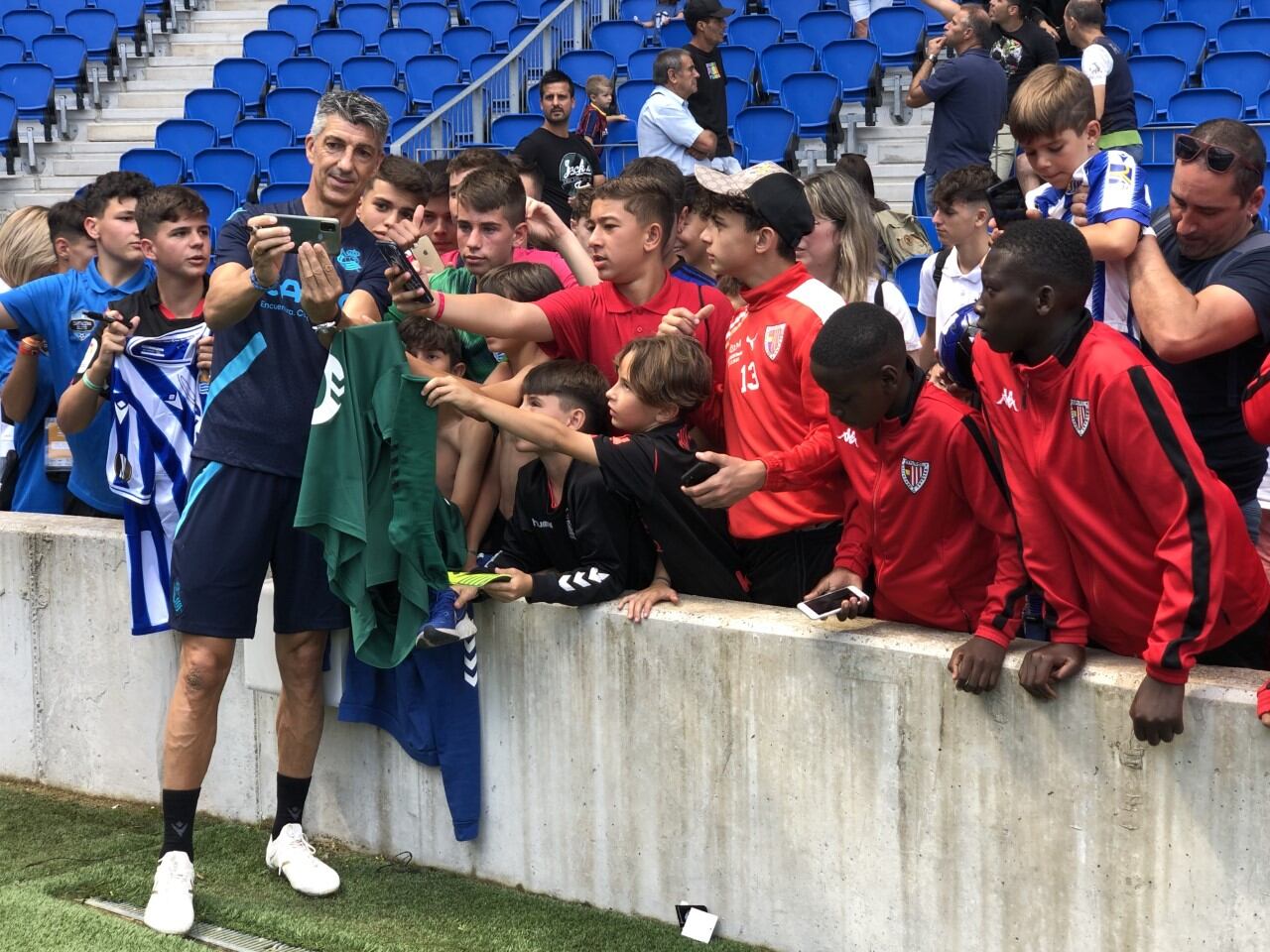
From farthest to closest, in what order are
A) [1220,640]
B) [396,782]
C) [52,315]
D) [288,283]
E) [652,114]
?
1. [652,114]
2. [52,315]
3. [396,782]
4. [288,283]
5. [1220,640]

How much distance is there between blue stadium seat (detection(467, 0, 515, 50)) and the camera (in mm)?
14680

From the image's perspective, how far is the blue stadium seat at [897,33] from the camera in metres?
12.1

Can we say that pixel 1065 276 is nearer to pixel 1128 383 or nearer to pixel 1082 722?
pixel 1128 383

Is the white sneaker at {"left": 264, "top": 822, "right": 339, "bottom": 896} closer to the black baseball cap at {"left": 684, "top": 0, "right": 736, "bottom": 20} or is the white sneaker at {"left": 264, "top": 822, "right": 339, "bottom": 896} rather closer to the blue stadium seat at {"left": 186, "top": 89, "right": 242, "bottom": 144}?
the black baseball cap at {"left": 684, "top": 0, "right": 736, "bottom": 20}

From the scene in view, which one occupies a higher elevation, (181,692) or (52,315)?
(52,315)

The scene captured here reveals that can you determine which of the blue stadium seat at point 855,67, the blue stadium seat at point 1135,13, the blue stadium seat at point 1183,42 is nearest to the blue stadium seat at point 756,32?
the blue stadium seat at point 855,67

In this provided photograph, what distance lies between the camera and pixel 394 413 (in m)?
4.13

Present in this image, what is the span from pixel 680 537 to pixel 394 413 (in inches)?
33.8

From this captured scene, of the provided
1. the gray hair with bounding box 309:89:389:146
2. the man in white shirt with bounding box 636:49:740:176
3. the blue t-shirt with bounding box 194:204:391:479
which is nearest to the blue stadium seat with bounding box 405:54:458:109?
the man in white shirt with bounding box 636:49:740:176

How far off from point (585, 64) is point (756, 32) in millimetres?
1568

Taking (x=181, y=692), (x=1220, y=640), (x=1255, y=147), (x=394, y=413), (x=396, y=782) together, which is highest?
(x=1255, y=147)

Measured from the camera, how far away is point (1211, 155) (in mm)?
3504

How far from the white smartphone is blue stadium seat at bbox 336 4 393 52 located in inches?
498

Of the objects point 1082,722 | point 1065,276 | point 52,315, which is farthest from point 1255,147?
point 52,315
